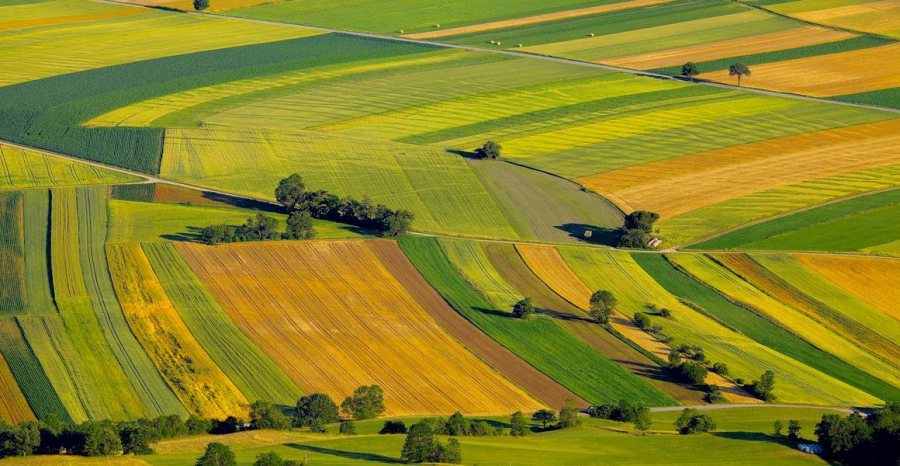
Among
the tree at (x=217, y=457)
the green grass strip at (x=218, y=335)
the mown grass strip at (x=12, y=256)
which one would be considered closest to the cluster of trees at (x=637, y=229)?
the green grass strip at (x=218, y=335)

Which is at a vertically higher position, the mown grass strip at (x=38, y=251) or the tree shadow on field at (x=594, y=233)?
the tree shadow on field at (x=594, y=233)

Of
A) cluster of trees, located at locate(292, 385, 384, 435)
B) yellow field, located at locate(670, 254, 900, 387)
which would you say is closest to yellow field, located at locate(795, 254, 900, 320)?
yellow field, located at locate(670, 254, 900, 387)

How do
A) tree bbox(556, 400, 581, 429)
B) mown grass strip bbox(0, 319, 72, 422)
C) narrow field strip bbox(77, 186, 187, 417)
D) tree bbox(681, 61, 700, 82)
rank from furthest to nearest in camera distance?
1. tree bbox(681, 61, 700, 82)
2. narrow field strip bbox(77, 186, 187, 417)
3. tree bbox(556, 400, 581, 429)
4. mown grass strip bbox(0, 319, 72, 422)

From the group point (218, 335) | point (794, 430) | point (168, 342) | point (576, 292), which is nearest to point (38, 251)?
point (168, 342)

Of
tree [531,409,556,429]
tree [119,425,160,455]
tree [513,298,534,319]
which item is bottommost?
tree [119,425,160,455]

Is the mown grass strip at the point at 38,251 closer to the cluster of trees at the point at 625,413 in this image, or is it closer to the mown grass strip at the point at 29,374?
the mown grass strip at the point at 29,374

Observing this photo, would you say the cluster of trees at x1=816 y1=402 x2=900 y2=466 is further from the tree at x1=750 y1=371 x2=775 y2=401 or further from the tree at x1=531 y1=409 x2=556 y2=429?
the tree at x1=531 y1=409 x2=556 y2=429
